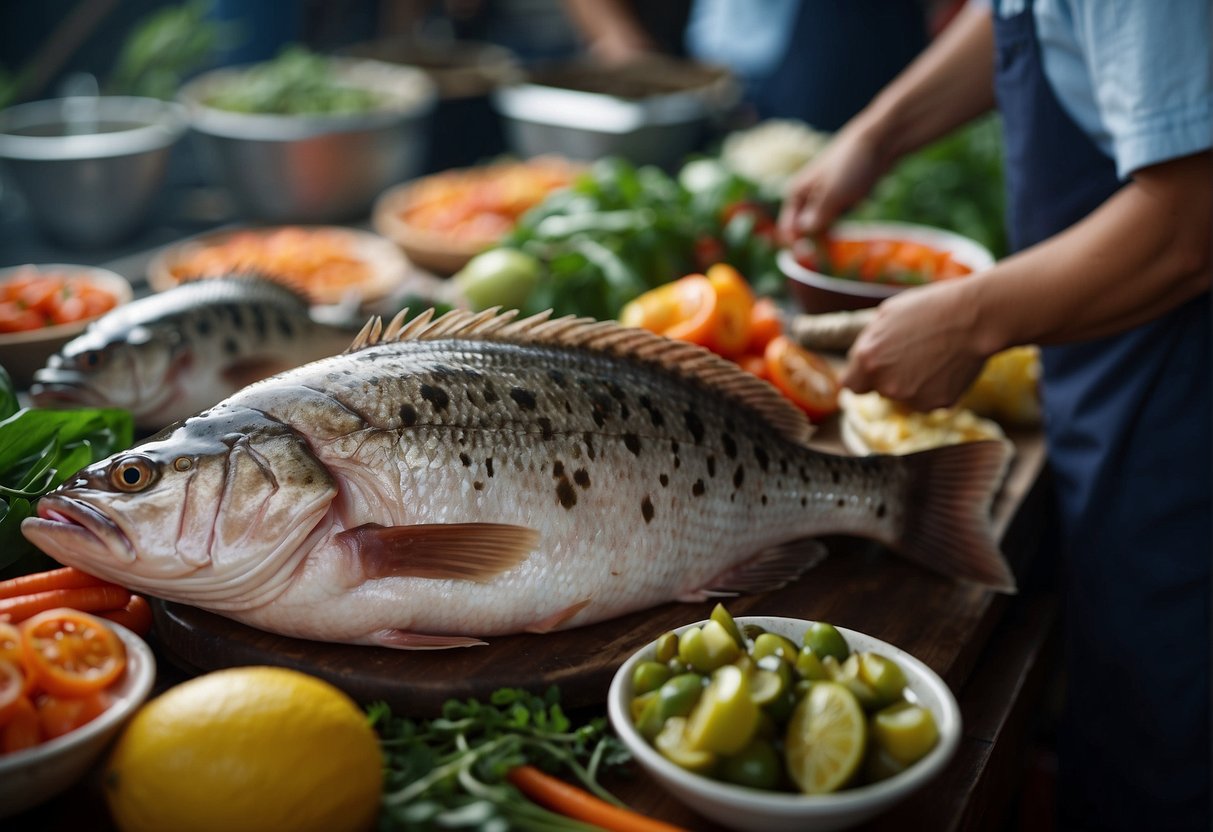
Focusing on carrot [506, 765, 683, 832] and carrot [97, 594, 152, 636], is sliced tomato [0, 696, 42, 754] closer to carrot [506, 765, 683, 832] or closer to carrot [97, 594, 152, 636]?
carrot [97, 594, 152, 636]

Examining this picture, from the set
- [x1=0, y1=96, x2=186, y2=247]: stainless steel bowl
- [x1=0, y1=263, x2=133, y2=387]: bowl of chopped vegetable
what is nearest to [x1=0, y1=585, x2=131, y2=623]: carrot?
[x1=0, y1=263, x2=133, y2=387]: bowl of chopped vegetable

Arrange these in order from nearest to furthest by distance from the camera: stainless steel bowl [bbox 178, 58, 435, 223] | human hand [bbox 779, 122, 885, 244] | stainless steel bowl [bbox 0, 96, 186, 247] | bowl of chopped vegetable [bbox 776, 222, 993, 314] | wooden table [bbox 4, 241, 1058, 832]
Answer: wooden table [bbox 4, 241, 1058, 832] → bowl of chopped vegetable [bbox 776, 222, 993, 314] → human hand [bbox 779, 122, 885, 244] → stainless steel bowl [bbox 0, 96, 186, 247] → stainless steel bowl [bbox 178, 58, 435, 223]

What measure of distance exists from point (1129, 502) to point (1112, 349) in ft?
1.13

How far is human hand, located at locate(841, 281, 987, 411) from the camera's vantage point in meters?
2.06

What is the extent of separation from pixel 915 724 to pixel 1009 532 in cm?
104

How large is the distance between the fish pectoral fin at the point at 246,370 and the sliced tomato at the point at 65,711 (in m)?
1.12

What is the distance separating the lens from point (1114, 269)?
6.34 ft

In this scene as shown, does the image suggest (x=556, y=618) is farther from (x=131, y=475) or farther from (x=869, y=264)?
(x=869, y=264)

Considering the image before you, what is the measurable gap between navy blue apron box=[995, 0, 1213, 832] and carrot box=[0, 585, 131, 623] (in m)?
1.99

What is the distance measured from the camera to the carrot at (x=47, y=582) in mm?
1644

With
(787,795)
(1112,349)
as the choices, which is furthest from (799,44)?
(787,795)

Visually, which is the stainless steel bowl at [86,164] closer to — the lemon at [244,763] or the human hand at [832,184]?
the human hand at [832,184]

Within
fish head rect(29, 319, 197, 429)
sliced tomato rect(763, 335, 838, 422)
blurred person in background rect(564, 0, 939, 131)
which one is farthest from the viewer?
blurred person in background rect(564, 0, 939, 131)

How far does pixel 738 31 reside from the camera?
575 centimetres
